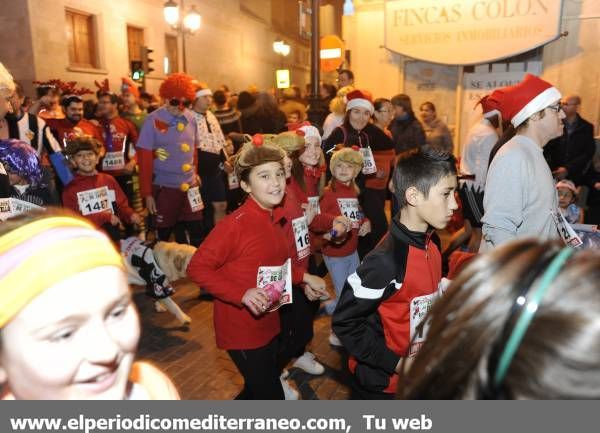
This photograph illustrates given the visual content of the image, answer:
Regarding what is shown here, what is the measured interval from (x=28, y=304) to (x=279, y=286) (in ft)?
5.88

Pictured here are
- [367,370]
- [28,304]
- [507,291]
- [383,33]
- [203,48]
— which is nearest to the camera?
[507,291]

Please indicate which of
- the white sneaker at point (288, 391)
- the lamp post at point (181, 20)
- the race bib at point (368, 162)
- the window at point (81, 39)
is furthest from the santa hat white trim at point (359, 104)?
the window at point (81, 39)

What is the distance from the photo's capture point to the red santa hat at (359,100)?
5438mm

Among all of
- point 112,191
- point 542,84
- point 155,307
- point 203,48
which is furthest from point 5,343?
point 203,48

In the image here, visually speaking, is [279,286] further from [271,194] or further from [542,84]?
[542,84]

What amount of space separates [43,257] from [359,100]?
486 cm

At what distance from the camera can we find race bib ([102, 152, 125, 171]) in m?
6.74

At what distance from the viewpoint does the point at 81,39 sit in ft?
48.2

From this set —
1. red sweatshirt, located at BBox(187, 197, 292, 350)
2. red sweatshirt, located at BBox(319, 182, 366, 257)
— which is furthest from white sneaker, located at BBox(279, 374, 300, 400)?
red sweatshirt, located at BBox(319, 182, 366, 257)

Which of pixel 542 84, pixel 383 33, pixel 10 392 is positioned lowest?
pixel 10 392

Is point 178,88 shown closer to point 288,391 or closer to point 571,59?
point 288,391

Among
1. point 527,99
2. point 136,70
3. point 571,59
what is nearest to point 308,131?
point 527,99

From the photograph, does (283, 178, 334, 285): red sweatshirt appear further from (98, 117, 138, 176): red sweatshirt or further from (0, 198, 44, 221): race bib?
(98, 117, 138, 176): red sweatshirt

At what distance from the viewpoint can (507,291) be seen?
817mm
